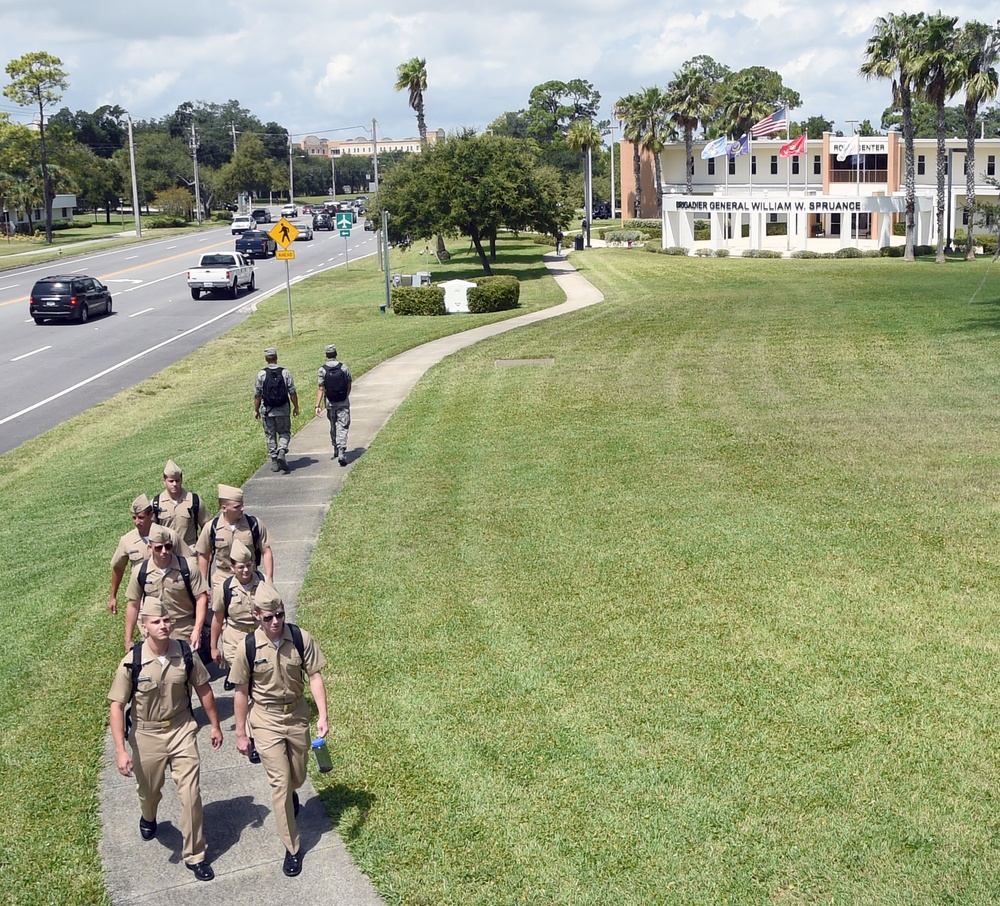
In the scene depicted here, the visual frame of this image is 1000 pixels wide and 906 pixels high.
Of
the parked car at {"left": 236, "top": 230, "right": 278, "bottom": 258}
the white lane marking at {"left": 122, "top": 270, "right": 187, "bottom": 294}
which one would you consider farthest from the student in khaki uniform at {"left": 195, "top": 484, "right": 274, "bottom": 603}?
the parked car at {"left": 236, "top": 230, "right": 278, "bottom": 258}

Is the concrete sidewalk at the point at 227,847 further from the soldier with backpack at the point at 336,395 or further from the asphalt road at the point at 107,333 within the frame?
the asphalt road at the point at 107,333

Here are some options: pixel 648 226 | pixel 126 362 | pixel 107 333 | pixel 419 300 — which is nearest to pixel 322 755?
pixel 126 362

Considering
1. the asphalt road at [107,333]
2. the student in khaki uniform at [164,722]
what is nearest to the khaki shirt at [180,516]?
the student in khaki uniform at [164,722]

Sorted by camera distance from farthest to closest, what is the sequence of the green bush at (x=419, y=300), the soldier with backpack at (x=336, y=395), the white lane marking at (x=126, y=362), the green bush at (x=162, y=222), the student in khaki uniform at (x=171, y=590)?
the green bush at (x=162, y=222), the green bush at (x=419, y=300), the white lane marking at (x=126, y=362), the soldier with backpack at (x=336, y=395), the student in khaki uniform at (x=171, y=590)

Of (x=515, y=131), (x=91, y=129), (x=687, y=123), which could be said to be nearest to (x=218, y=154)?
(x=91, y=129)

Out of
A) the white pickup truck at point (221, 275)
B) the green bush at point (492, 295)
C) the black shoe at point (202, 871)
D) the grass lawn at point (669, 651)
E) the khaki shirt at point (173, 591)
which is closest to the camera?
the black shoe at point (202, 871)

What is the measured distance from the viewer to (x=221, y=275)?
47062mm

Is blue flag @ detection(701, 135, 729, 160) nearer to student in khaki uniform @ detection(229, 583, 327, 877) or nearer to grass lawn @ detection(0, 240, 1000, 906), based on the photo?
grass lawn @ detection(0, 240, 1000, 906)

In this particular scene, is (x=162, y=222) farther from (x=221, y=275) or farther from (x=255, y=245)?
(x=221, y=275)

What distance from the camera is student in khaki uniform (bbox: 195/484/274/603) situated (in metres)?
9.21

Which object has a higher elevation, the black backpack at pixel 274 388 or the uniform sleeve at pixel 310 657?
the black backpack at pixel 274 388

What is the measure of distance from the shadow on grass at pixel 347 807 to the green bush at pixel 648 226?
71386 millimetres

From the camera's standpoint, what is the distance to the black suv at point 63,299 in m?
39.4

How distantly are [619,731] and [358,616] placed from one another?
11.2 ft
